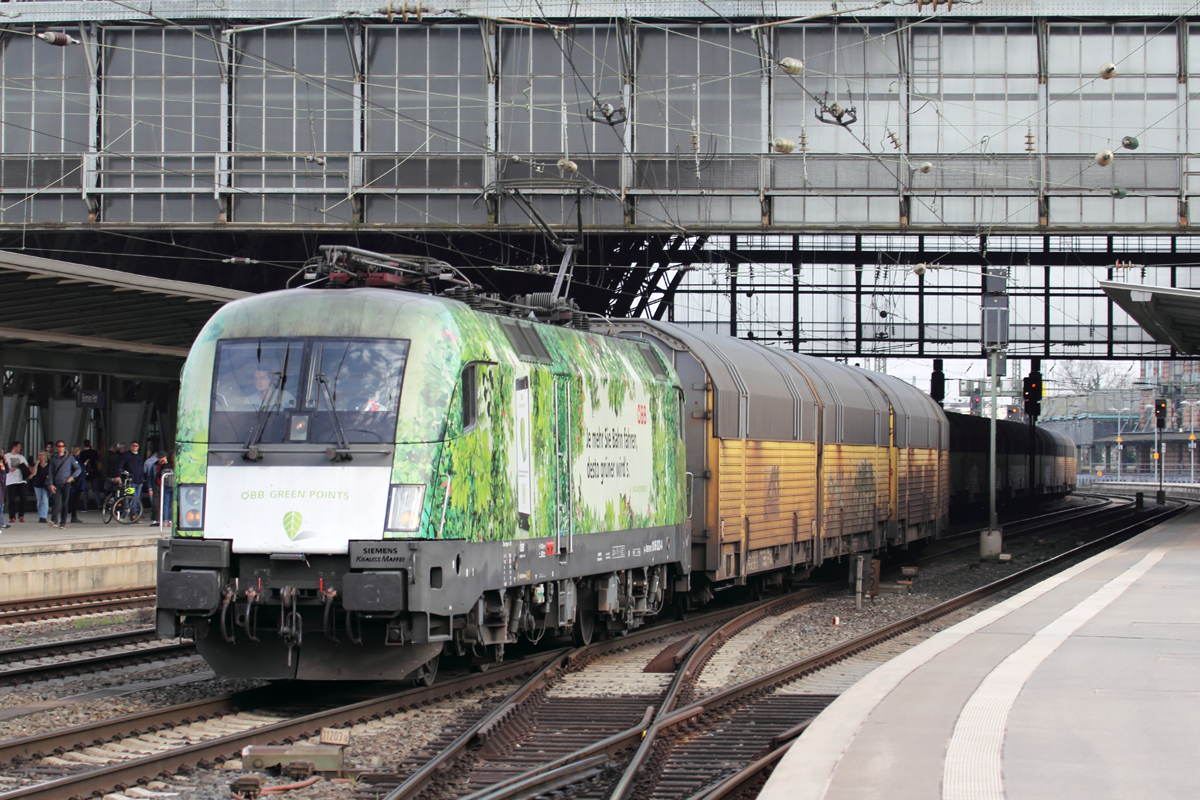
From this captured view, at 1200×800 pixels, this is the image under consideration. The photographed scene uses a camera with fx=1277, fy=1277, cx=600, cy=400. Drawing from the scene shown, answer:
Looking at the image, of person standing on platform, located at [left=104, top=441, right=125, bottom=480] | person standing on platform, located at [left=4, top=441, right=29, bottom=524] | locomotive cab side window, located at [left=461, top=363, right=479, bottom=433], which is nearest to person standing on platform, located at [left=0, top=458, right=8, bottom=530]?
person standing on platform, located at [left=4, top=441, right=29, bottom=524]

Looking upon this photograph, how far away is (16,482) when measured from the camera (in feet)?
75.5

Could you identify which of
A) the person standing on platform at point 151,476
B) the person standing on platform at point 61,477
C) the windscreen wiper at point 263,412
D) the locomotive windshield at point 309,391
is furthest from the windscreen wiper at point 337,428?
the person standing on platform at point 151,476

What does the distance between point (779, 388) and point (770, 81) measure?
1614cm

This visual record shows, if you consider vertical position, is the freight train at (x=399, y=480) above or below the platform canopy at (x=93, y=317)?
below

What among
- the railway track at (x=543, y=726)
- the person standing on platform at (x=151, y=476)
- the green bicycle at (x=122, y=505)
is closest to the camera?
the railway track at (x=543, y=726)

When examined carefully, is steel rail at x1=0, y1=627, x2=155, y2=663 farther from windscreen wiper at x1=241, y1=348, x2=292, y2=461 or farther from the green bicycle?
the green bicycle

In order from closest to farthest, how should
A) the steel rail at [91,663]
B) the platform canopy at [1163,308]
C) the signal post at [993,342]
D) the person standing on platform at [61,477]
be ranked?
the steel rail at [91,663] < the platform canopy at [1163,308] < the person standing on platform at [61,477] < the signal post at [993,342]

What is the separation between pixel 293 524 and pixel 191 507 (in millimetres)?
970

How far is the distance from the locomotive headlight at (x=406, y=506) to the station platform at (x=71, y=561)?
10.6 metres

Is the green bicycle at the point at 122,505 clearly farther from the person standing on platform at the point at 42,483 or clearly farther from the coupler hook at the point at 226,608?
the coupler hook at the point at 226,608

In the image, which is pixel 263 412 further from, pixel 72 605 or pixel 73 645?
pixel 72 605

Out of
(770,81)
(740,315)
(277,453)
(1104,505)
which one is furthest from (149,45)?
(1104,505)

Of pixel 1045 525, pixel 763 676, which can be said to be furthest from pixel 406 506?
pixel 1045 525

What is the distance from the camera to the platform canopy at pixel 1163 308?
21297 millimetres
